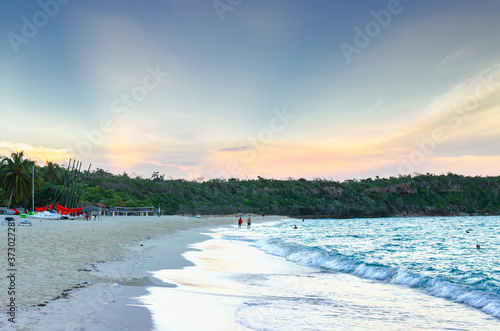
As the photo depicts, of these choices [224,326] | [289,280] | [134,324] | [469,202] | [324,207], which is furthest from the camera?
[469,202]

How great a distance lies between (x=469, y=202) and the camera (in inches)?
7717

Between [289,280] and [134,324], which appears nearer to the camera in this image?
[134,324]

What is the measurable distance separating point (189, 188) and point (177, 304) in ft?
457

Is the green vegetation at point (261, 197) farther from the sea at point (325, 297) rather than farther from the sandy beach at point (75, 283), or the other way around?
the sea at point (325, 297)

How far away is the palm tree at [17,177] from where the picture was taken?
65938mm

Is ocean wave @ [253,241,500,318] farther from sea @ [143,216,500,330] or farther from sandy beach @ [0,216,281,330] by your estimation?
sandy beach @ [0,216,281,330]

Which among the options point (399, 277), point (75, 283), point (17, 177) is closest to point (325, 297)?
point (399, 277)

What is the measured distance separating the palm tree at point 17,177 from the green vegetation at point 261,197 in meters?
3.37

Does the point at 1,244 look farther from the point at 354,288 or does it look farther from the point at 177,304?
the point at 354,288

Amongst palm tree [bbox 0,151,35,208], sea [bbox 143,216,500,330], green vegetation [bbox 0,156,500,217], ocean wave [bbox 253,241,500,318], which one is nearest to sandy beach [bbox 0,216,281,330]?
sea [bbox 143,216,500,330]

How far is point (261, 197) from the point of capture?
165 meters

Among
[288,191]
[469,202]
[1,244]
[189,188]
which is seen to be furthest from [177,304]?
[469,202]

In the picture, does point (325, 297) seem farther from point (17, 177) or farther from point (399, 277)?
point (17, 177)

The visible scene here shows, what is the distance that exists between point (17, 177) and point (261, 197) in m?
111
